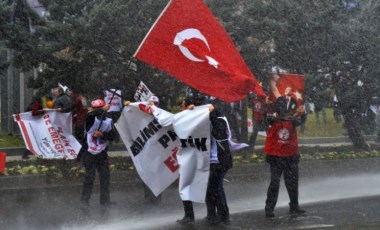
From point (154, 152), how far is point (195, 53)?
5.16ft

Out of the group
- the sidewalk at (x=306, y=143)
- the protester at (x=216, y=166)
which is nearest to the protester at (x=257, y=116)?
the sidewalk at (x=306, y=143)

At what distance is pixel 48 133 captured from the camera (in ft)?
44.1

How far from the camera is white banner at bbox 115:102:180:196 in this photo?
898 centimetres

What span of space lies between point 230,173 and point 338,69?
4.15 meters

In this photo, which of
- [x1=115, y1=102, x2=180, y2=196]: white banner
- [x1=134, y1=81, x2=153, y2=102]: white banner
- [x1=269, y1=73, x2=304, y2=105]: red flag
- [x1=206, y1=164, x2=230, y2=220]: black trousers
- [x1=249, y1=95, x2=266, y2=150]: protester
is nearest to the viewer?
[x1=206, y1=164, x2=230, y2=220]: black trousers

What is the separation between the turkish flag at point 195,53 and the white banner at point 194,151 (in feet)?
1.49

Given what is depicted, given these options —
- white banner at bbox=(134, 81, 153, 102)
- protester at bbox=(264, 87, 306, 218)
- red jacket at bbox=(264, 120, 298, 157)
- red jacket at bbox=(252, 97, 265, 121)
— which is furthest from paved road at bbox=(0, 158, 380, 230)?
white banner at bbox=(134, 81, 153, 102)

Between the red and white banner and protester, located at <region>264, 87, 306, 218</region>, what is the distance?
5137 millimetres

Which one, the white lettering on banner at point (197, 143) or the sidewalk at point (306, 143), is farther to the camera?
the sidewalk at point (306, 143)

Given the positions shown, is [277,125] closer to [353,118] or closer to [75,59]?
[75,59]

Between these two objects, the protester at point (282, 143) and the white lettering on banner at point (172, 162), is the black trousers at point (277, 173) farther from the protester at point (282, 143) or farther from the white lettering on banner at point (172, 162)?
the white lettering on banner at point (172, 162)

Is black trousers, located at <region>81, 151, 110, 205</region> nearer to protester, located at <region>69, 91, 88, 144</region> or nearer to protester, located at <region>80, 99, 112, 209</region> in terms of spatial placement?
protester, located at <region>80, 99, 112, 209</region>

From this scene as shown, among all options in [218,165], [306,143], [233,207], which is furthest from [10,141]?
[218,165]

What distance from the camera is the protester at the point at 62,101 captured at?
43.3 feet
